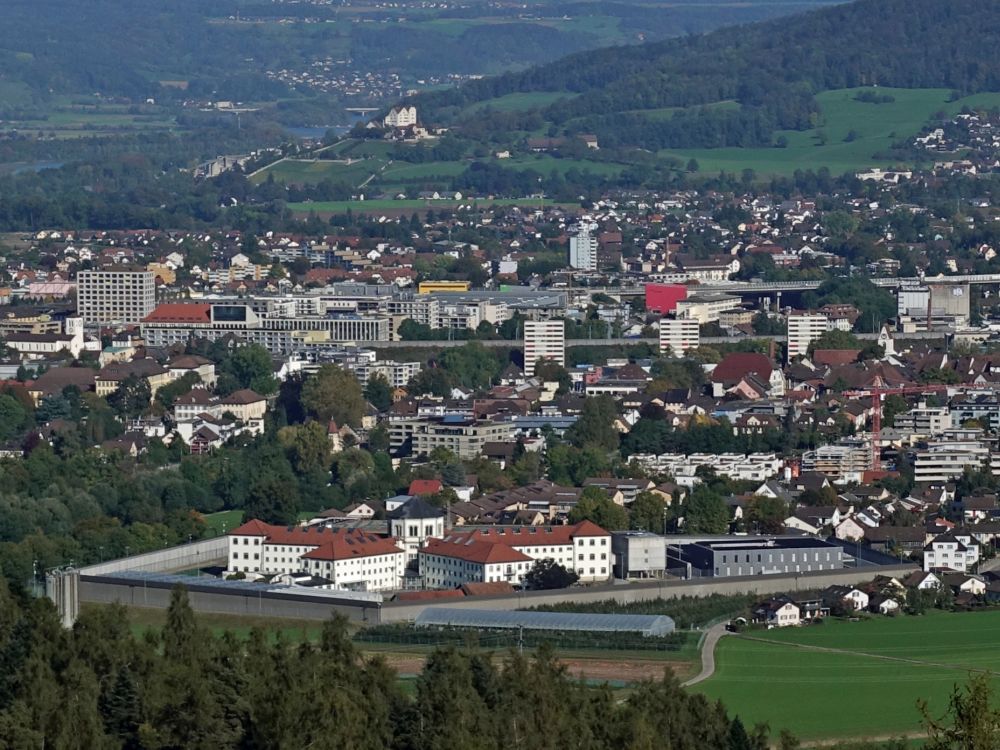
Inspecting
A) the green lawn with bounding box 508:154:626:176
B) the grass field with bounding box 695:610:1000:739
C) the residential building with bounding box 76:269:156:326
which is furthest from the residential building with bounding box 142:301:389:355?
the green lawn with bounding box 508:154:626:176

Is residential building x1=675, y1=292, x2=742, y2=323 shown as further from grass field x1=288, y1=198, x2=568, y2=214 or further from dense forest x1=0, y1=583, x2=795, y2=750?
dense forest x1=0, y1=583, x2=795, y2=750

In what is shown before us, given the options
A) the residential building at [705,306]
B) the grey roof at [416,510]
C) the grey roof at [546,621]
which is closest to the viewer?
the grey roof at [546,621]

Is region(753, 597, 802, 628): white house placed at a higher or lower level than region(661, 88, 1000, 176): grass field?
lower

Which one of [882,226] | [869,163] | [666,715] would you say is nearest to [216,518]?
[666,715]

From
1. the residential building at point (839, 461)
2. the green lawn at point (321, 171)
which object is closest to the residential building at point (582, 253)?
the green lawn at point (321, 171)

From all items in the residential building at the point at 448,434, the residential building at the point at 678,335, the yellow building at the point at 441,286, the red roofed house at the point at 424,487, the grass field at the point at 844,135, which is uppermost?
the grass field at the point at 844,135

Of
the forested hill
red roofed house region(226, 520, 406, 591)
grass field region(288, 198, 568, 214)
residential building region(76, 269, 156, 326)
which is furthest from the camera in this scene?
the forested hill

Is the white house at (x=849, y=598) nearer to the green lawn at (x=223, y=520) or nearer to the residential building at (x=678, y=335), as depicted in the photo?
the green lawn at (x=223, y=520)
